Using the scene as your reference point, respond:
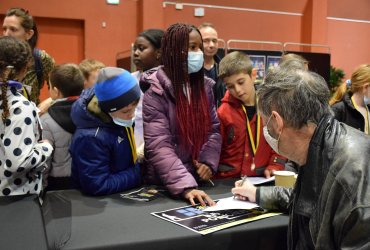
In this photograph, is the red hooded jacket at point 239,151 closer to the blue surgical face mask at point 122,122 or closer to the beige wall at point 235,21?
the blue surgical face mask at point 122,122

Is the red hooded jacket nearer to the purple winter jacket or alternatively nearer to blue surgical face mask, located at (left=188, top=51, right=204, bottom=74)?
the purple winter jacket

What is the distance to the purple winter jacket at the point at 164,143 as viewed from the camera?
1744 mm

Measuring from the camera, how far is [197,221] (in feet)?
4.54

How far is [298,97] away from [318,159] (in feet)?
0.59

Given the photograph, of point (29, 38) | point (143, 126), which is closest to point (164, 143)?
point (143, 126)

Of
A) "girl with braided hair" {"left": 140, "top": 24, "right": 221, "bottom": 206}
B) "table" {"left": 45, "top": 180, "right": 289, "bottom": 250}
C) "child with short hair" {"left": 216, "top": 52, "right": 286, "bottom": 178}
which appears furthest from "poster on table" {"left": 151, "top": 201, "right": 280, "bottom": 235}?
"child with short hair" {"left": 216, "top": 52, "right": 286, "bottom": 178}

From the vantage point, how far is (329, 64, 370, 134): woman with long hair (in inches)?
140

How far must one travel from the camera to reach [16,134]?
156 cm

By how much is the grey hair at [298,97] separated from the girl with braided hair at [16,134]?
0.95m

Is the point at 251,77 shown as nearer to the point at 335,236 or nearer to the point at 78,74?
the point at 78,74

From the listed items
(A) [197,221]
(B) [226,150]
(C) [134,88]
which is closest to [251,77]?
(B) [226,150]

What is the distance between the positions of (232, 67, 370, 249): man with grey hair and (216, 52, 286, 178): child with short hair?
892 millimetres

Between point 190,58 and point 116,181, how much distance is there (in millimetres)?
698

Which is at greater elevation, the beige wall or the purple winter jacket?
the beige wall
